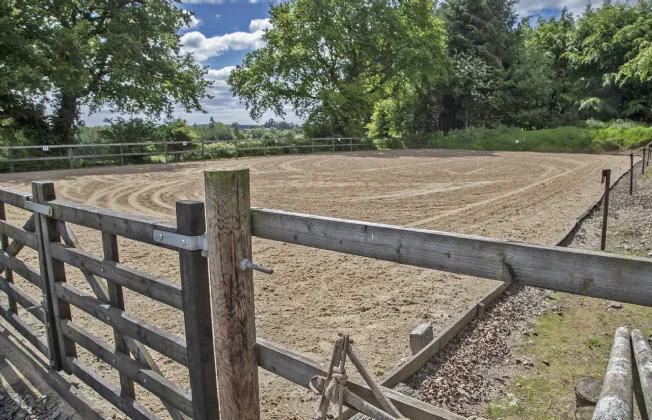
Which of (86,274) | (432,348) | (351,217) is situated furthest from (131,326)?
(351,217)

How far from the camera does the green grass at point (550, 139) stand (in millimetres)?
24250

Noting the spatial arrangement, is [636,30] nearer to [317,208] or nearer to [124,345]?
[317,208]

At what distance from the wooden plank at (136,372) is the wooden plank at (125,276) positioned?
0.42m

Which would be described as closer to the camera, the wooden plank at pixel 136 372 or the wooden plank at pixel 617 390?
the wooden plank at pixel 617 390

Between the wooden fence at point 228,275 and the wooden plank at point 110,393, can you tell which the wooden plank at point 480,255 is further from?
the wooden plank at point 110,393

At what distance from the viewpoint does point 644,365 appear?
2652 millimetres

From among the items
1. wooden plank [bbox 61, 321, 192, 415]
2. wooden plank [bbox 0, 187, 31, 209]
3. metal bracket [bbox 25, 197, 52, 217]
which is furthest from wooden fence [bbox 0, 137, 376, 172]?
wooden plank [bbox 61, 321, 192, 415]

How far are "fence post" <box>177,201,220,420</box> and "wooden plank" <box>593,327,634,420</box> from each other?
1.50 meters

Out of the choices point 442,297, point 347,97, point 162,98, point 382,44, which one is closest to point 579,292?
point 442,297

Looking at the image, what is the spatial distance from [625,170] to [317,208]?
1297 cm

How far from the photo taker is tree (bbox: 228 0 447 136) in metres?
28.0

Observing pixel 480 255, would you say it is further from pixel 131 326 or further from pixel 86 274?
pixel 86 274

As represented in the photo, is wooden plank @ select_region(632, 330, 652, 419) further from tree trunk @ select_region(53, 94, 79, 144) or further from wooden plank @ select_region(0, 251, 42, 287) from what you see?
tree trunk @ select_region(53, 94, 79, 144)

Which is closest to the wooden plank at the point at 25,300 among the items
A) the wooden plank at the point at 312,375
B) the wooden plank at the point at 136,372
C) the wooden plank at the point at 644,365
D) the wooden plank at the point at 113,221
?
the wooden plank at the point at 136,372
